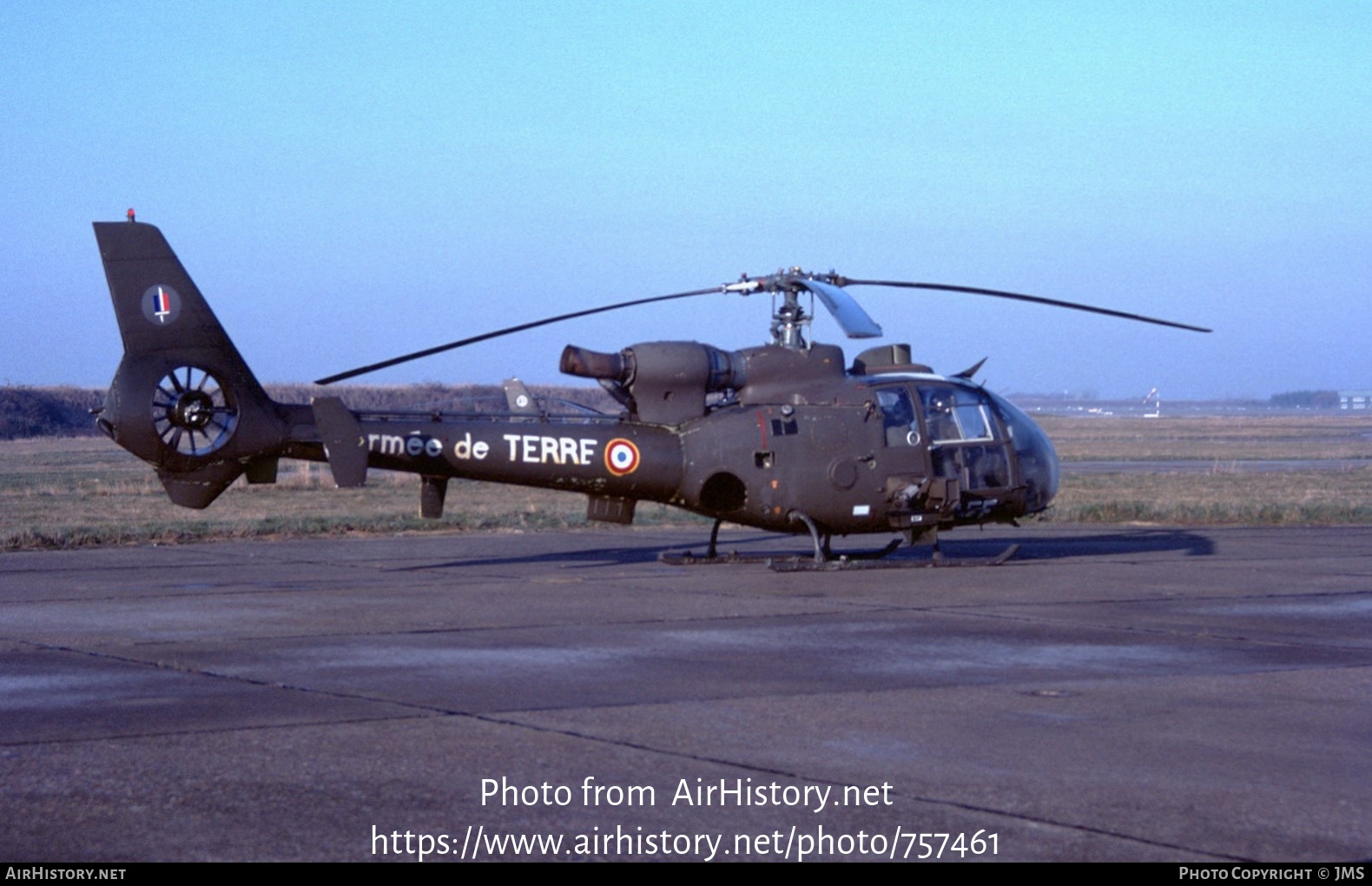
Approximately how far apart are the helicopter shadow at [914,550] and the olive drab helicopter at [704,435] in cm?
114

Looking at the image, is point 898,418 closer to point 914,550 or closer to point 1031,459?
point 1031,459

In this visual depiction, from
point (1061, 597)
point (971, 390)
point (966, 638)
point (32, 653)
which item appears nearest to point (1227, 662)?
point (966, 638)

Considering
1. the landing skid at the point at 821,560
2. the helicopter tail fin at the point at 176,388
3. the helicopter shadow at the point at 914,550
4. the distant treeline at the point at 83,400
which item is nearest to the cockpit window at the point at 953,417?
the landing skid at the point at 821,560

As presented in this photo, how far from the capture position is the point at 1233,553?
19.3m

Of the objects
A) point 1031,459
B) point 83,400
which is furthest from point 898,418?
point 83,400

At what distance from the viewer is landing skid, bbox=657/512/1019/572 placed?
16797 mm

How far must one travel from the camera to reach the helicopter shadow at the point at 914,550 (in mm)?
18547

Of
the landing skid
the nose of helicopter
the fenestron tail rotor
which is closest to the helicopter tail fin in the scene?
the fenestron tail rotor

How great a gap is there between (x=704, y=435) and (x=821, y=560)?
2012mm

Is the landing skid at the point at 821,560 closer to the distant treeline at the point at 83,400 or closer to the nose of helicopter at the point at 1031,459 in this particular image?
the nose of helicopter at the point at 1031,459

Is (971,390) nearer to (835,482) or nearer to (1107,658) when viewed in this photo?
(835,482)

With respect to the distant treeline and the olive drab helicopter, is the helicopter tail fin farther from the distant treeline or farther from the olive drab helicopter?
the distant treeline

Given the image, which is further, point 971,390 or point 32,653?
point 971,390
